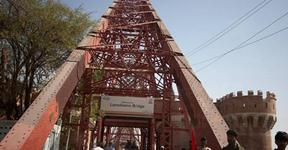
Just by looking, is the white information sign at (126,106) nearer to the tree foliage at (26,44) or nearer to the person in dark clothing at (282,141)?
the tree foliage at (26,44)

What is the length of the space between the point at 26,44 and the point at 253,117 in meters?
36.1

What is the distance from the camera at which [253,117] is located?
42625 millimetres

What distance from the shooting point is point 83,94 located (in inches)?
575

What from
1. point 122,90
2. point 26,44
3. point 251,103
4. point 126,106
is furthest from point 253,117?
point 26,44

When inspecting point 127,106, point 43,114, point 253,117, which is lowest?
point 43,114

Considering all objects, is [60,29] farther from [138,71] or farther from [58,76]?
[58,76]

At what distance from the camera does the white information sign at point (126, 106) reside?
41.9 ft

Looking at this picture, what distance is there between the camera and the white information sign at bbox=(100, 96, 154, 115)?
12.8 meters

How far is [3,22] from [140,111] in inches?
Answer: 287

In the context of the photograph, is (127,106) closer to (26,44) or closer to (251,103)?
(26,44)

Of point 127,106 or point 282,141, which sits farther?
point 127,106

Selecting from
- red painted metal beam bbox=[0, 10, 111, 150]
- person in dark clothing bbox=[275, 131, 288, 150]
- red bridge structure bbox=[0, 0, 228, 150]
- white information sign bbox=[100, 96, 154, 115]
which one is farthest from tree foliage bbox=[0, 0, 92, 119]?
person in dark clothing bbox=[275, 131, 288, 150]

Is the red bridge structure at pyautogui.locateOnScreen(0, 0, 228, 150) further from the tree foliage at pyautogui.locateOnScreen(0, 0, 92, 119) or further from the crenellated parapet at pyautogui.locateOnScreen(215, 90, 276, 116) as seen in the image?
the crenellated parapet at pyautogui.locateOnScreen(215, 90, 276, 116)

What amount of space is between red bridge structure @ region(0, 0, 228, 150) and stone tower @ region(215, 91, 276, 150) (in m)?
23.8
